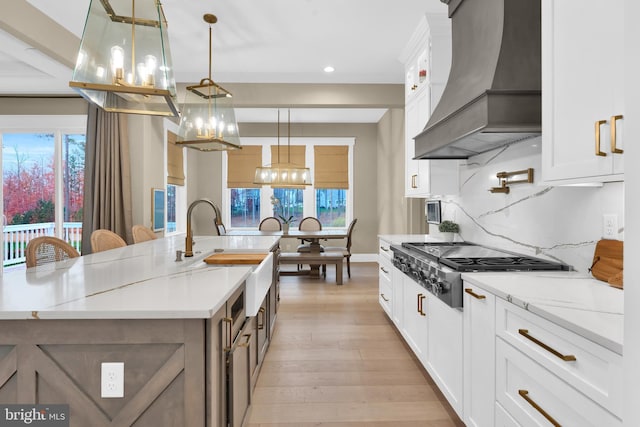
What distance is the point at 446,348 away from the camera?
2131mm

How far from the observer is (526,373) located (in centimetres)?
136

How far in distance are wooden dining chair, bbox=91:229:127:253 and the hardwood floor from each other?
1546 mm

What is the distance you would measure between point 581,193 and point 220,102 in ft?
8.46

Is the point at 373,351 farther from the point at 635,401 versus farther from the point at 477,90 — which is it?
the point at 635,401

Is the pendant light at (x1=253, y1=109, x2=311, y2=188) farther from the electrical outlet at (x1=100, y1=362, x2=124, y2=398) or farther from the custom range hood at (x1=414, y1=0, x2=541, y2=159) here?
the electrical outlet at (x1=100, y1=362, x2=124, y2=398)

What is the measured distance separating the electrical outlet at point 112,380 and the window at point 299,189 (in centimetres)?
671

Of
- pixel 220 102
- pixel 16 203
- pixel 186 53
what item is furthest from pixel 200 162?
pixel 220 102

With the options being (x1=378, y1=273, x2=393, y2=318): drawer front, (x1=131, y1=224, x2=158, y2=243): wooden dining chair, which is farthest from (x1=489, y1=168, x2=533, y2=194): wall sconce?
(x1=131, y1=224, x2=158, y2=243): wooden dining chair

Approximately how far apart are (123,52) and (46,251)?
1.33 metres

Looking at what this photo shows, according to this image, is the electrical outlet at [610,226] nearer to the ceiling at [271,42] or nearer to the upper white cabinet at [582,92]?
the upper white cabinet at [582,92]

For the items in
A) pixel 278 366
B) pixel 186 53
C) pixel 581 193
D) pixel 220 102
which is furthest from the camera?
pixel 186 53

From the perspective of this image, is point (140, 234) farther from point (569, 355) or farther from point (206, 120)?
point (569, 355)

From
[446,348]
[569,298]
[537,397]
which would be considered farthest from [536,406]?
[446,348]

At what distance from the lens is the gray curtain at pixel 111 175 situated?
497 cm
